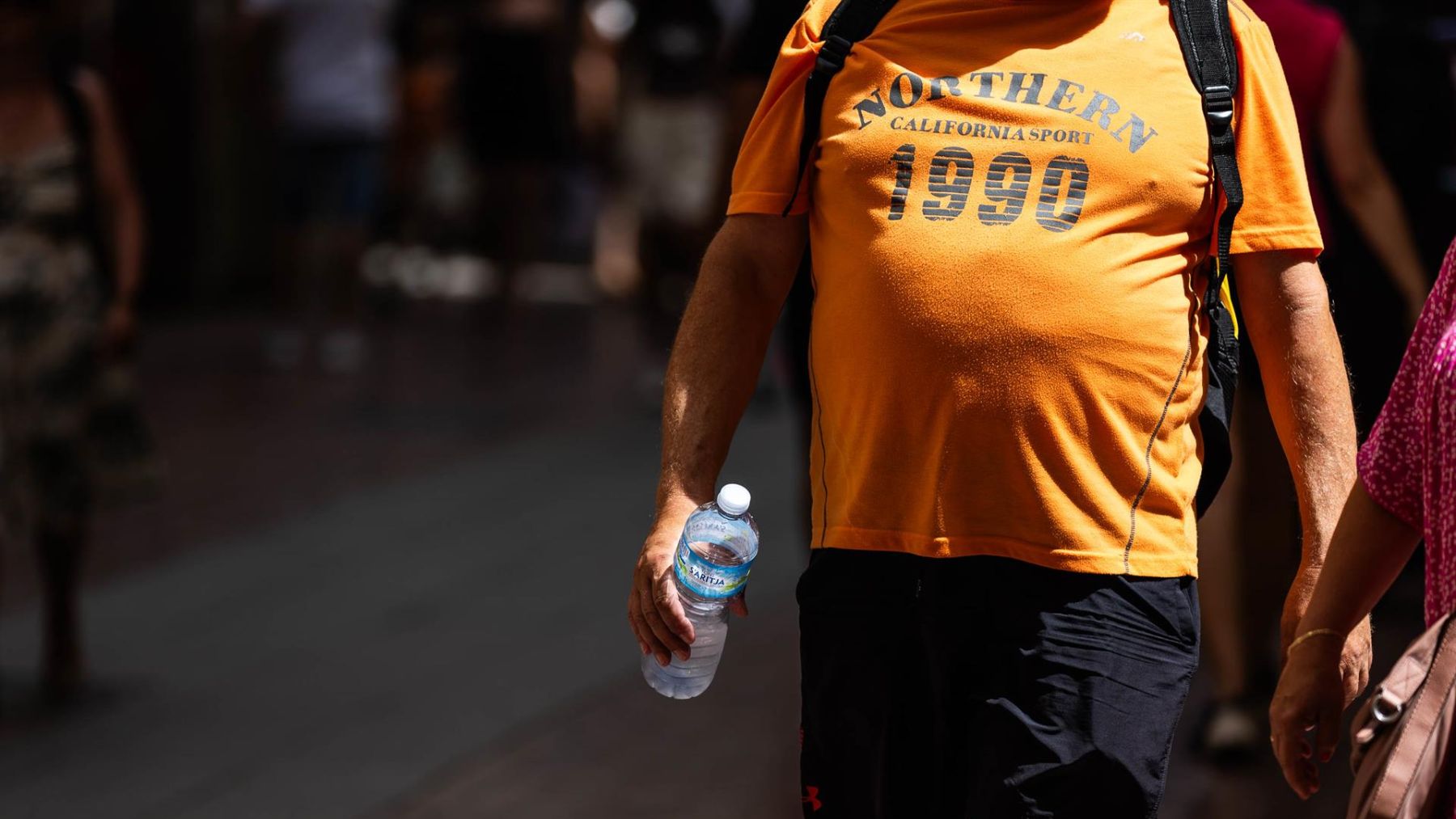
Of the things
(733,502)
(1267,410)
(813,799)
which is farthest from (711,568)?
(1267,410)

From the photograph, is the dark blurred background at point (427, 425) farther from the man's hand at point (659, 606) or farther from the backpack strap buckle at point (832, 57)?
the backpack strap buckle at point (832, 57)

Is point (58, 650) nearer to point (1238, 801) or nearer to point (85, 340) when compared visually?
point (85, 340)

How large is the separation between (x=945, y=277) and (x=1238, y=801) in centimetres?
278

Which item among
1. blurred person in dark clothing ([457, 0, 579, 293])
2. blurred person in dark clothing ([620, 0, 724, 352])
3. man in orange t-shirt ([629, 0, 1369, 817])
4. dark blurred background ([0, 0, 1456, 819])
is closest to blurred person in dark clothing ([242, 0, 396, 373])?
dark blurred background ([0, 0, 1456, 819])

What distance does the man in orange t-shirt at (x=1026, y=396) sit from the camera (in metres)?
2.77

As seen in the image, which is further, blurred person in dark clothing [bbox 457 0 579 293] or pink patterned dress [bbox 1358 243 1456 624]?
blurred person in dark clothing [bbox 457 0 579 293]

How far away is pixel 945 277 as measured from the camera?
9.14ft

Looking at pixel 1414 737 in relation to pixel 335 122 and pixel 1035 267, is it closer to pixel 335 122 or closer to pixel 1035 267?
pixel 1035 267

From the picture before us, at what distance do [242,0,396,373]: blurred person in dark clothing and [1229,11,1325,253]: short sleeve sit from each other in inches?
308

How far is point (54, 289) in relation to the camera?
19.0 ft

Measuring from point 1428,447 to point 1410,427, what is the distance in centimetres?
9

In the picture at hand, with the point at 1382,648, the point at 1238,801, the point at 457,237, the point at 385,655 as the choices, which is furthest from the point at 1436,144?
the point at 457,237

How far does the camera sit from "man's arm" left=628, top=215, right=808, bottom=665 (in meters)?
3.07

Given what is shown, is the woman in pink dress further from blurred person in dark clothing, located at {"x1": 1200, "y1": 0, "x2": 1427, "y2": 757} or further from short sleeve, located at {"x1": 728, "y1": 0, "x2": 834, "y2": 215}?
blurred person in dark clothing, located at {"x1": 1200, "y1": 0, "x2": 1427, "y2": 757}
